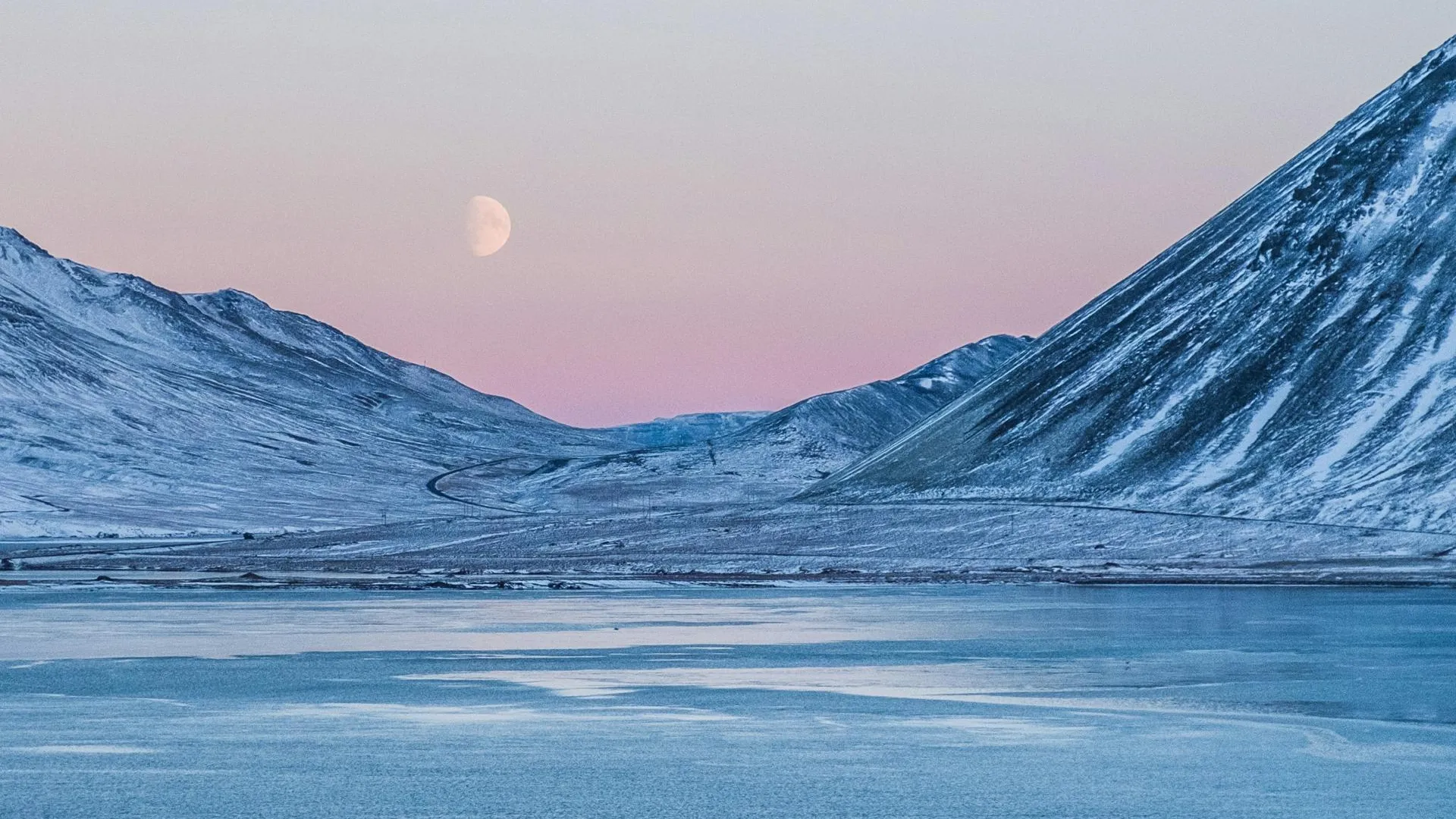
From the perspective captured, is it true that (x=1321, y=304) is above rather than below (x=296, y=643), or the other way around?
above

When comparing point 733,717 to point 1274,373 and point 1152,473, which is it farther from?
point 1274,373

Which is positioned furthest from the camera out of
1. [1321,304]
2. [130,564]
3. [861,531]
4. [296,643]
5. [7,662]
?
[1321,304]

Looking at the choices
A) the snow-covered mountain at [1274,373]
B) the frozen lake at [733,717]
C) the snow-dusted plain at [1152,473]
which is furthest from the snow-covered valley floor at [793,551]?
the frozen lake at [733,717]

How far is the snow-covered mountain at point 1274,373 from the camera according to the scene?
12988cm

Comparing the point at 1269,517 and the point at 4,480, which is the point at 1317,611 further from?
the point at 4,480

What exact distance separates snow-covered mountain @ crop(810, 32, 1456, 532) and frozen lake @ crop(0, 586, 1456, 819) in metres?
79.4

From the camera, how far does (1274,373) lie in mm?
146000

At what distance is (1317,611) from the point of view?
54594 mm

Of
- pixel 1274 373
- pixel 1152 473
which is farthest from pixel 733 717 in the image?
pixel 1274 373

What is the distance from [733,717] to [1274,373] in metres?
124

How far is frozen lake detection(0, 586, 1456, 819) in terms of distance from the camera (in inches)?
849

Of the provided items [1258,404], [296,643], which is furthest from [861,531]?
[296,643]

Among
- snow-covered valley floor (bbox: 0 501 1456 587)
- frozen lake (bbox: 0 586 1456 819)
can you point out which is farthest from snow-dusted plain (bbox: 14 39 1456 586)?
frozen lake (bbox: 0 586 1456 819)

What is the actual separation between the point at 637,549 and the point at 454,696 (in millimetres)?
74389
